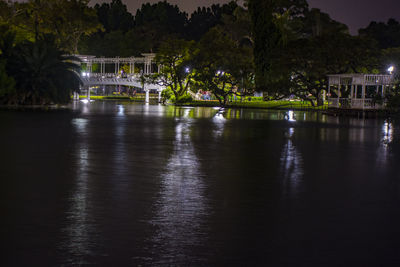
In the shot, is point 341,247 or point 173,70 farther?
point 173,70

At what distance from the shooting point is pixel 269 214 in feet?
28.6

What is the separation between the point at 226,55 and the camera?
7006 cm

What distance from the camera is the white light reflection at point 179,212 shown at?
6.85 meters

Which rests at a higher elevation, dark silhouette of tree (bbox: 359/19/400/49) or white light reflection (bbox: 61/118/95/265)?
dark silhouette of tree (bbox: 359/19/400/49)

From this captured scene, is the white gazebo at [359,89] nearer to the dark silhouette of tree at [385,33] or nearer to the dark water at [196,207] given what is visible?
the dark water at [196,207]

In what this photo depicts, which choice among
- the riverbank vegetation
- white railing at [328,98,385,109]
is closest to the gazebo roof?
white railing at [328,98,385,109]

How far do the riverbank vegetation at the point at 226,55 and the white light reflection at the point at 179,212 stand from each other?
18.1 meters

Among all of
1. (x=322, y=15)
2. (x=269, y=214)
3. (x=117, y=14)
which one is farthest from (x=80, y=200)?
(x=117, y=14)

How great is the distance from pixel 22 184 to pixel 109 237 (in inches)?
172

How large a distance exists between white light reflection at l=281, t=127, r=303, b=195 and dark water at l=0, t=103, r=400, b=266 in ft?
0.09

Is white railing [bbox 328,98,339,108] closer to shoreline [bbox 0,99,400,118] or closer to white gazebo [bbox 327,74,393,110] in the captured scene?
white gazebo [bbox 327,74,393,110]

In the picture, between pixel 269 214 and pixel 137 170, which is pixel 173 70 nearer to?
pixel 137 170

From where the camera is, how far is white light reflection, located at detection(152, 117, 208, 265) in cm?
685

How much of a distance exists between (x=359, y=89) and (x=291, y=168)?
42568 millimetres
